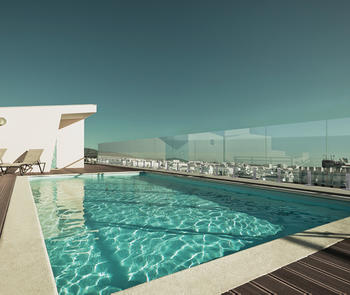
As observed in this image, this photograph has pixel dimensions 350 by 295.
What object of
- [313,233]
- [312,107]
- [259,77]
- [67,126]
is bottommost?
[313,233]

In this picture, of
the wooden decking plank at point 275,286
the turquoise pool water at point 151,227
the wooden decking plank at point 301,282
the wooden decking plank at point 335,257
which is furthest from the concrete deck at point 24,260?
the wooden decking plank at point 335,257

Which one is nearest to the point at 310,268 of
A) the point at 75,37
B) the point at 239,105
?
the point at 75,37

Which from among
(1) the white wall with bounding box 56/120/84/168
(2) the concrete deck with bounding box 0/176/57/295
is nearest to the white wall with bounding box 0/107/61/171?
(1) the white wall with bounding box 56/120/84/168

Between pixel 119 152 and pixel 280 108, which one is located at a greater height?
pixel 280 108

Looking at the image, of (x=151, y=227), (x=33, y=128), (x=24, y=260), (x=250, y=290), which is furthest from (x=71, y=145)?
(x=250, y=290)

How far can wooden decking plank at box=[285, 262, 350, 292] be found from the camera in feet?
4.70

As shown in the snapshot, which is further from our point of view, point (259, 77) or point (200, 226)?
point (259, 77)

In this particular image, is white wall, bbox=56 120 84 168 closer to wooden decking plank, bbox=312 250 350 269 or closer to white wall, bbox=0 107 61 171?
white wall, bbox=0 107 61 171

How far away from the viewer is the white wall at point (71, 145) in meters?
12.7

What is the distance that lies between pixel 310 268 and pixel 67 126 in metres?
13.8

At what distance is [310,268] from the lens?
5.44 feet

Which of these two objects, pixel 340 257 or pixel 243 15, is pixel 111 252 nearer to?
pixel 340 257

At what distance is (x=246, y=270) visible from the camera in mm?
1606

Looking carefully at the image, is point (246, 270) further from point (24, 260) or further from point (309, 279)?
point (24, 260)
